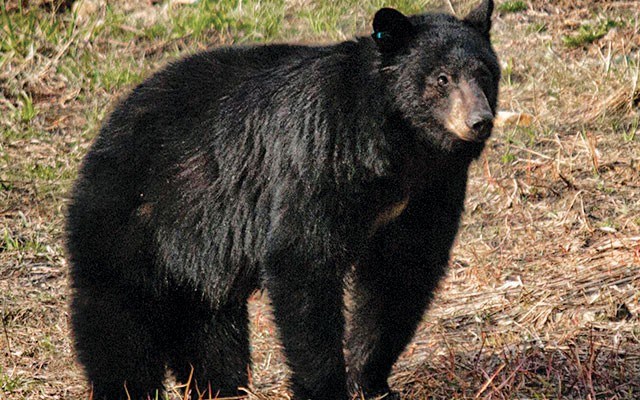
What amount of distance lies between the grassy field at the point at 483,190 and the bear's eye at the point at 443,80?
126 cm

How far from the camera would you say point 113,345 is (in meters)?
5.41

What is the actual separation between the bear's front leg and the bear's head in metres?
0.76

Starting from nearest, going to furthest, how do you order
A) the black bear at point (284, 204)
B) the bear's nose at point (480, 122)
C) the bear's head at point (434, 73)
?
1. the bear's nose at point (480, 122)
2. the bear's head at point (434, 73)
3. the black bear at point (284, 204)

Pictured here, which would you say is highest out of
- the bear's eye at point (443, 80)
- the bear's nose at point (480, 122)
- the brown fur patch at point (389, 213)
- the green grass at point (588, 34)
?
the bear's eye at point (443, 80)

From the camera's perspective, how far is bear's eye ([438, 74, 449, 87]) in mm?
4812

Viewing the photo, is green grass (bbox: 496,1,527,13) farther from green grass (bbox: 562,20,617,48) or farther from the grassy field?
green grass (bbox: 562,20,617,48)

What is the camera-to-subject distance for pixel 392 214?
5.06 metres

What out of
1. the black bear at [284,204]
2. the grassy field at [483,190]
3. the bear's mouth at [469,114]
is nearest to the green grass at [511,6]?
the grassy field at [483,190]

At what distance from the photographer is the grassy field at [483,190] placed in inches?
223

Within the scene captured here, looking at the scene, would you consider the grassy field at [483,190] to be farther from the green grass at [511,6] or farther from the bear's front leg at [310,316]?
the bear's front leg at [310,316]

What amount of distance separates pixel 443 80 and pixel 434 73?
51mm

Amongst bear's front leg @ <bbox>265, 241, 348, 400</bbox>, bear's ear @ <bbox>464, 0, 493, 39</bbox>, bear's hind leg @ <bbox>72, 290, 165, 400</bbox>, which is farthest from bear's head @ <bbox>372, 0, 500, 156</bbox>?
bear's hind leg @ <bbox>72, 290, 165, 400</bbox>

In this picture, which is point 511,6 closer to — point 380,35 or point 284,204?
point 380,35

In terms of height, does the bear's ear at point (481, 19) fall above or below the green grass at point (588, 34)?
above
